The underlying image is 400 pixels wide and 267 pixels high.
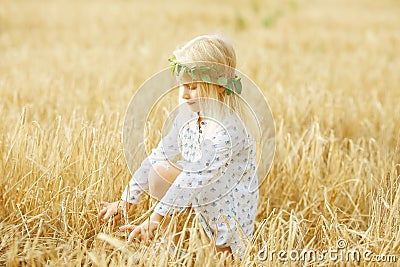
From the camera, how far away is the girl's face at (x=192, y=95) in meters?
1.98

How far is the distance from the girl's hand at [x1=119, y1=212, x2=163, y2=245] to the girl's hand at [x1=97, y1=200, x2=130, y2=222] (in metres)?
0.10

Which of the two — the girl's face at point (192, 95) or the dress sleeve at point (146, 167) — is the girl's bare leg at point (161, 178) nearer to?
the dress sleeve at point (146, 167)

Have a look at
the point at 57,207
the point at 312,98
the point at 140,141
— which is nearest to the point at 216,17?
the point at 312,98

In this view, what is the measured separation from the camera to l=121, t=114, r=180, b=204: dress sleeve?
2055mm

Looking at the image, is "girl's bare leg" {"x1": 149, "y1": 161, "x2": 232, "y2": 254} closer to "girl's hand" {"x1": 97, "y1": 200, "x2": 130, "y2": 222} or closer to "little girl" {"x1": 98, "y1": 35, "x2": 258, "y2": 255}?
"little girl" {"x1": 98, "y1": 35, "x2": 258, "y2": 255}

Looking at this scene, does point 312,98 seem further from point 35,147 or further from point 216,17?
point 216,17

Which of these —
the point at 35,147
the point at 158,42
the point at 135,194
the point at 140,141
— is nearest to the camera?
the point at 135,194

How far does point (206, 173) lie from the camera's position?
1.89m

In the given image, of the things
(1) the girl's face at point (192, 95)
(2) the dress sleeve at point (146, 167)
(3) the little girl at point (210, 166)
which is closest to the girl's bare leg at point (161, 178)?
(3) the little girl at point (210, 166)

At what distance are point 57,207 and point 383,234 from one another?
3.74 feet

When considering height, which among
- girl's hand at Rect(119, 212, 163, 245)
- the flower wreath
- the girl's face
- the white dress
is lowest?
girl's hand at Rect(119, 212, 163, 245)

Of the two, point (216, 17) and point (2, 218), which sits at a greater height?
point (216, 17)

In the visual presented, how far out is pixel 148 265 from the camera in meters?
1.68

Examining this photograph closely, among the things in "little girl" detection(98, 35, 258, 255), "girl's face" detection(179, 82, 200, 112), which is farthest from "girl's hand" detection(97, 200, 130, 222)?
"girl's face" detection(179, 82, 200, 112)
